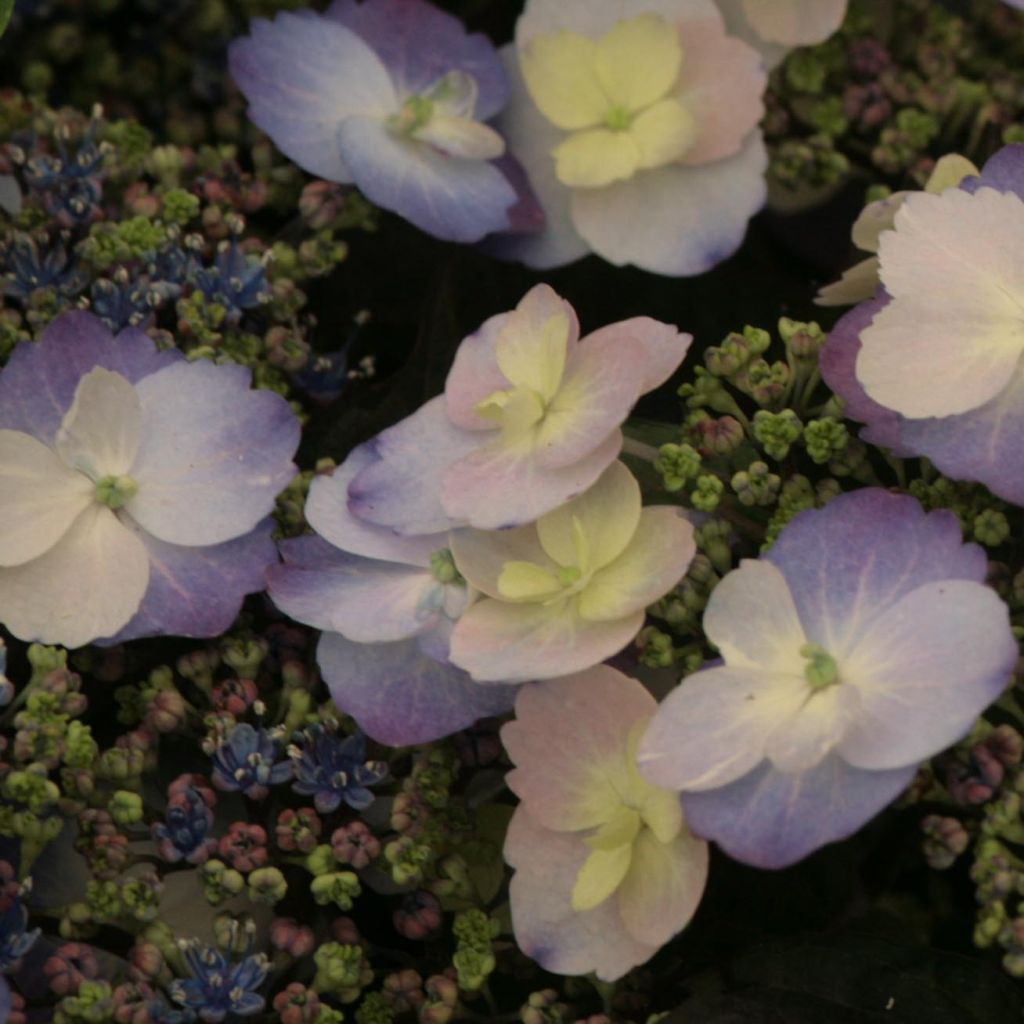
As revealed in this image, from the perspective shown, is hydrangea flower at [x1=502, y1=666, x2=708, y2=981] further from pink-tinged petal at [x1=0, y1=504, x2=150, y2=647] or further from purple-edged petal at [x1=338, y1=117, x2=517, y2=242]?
purple-edged petal at [x1=338, y1=117, x2=517, y2=242]

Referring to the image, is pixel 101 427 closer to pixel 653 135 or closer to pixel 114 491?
pixel 114 491

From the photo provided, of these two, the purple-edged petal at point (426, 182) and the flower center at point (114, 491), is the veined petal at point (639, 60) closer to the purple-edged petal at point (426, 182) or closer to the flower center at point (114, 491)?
the purple-edged petal at point (426, 182)

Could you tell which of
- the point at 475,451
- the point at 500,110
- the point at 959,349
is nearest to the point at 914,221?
the point at 959,349

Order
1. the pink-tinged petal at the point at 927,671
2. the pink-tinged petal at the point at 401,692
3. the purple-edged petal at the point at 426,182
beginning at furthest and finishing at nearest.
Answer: the purple-edged petal at the point at 426,182 < the pink-tinged petal at the point at 401,692 < the pink-tinged petal at the point at 927,671

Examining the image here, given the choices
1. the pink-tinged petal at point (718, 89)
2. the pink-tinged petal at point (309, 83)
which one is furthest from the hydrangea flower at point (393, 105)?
the pink-tinged petal at point (718, 89)

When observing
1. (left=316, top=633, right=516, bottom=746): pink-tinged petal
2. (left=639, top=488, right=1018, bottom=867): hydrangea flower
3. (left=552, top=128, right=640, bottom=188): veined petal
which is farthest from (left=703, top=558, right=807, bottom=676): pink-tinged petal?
(left=552, top=128, right=640, bottom=188): veined petal
